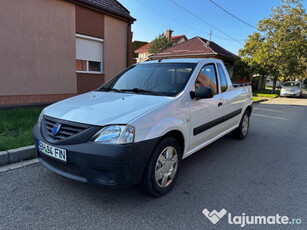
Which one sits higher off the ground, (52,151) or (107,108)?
(107,108)

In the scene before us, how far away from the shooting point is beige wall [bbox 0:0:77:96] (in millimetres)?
6668

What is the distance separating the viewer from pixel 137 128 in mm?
2215

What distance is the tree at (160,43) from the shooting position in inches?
1610

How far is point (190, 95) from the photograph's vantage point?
2.99 metres

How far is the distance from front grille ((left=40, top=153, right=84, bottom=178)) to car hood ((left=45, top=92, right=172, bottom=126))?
488mm

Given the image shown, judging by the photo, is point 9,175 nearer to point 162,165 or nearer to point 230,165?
point 162,165

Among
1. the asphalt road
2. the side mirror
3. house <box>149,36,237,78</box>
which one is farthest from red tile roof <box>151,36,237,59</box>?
the side mirror

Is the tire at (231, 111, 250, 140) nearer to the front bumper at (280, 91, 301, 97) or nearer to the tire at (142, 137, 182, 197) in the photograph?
the tire at (142, 137, 182, 197)

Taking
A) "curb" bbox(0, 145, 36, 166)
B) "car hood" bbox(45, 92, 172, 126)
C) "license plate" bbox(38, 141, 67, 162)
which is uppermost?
"car hood" bbox(45, 92, 172, 126)

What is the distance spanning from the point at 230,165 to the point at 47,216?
2827 mm

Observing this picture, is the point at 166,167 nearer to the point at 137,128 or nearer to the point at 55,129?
the point at 137,128

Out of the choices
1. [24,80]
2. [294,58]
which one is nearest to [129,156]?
[24,80]

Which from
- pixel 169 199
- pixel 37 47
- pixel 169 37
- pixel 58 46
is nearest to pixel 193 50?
pixel 58 46

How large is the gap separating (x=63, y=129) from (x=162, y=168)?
122 centimetres
